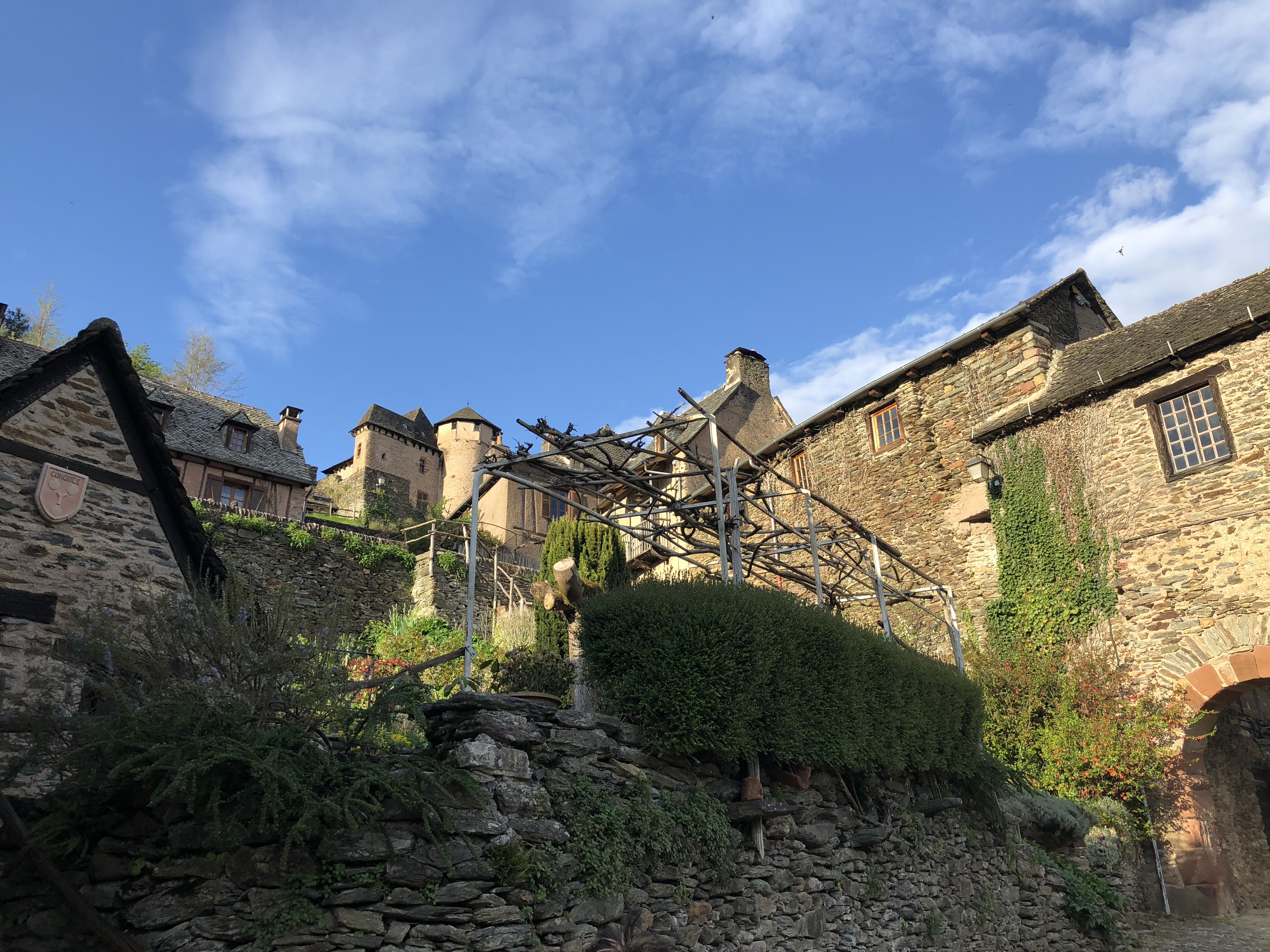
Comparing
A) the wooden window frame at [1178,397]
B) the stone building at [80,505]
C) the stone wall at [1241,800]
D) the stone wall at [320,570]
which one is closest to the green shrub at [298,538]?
the stone wall at [320,570]

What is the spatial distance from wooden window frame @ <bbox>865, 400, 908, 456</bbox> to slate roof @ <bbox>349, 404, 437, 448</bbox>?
86.8ft

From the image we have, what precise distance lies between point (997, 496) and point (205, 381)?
99.4 feet

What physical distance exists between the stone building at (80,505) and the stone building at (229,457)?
44.3ft

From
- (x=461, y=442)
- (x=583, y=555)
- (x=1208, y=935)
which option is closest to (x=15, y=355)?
(x=583, y=555)

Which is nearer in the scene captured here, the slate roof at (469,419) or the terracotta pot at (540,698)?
the terracotta pot at (540,698)

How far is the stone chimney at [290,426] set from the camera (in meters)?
26.9

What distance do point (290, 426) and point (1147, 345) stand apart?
2417 cm

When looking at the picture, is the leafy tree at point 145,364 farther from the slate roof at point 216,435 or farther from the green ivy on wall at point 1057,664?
the green ivy on wall at point 1057,664

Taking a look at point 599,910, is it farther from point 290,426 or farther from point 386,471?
point 386,471

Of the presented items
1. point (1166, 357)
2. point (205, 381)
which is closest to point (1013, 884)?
point (1166, 357)

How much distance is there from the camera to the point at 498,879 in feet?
15.0

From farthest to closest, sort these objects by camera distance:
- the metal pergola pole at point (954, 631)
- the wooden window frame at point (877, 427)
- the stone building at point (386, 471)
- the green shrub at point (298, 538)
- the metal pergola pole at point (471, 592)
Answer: the stone building at point (386, 471) → the green shrub at point (298, 538) → the wooden window frame at point (877, 427) → the metal pergola pole at point (954, 631) → the metal pergola pole at point (471, 592)

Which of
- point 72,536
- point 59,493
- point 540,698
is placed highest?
point 59,493

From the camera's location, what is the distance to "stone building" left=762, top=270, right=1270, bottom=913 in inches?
442
